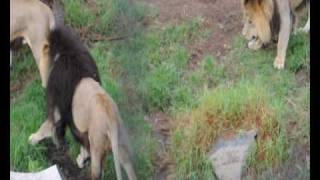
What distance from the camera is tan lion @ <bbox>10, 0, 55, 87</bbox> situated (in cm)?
665

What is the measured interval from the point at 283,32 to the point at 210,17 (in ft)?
3.17

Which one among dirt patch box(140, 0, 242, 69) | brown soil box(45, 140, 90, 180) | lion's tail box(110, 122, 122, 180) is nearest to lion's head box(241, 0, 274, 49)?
dirt patch box(140, 0, 242, 69)

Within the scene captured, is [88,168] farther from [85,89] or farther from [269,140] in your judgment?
[269,140]

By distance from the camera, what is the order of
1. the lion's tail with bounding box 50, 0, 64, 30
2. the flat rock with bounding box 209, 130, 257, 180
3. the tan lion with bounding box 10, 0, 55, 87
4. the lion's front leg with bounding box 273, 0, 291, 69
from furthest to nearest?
the lion's front leg with bounding box 273, 0, 291, 69, the lion's tail with bounding box 50, 0, 64, 30, the tan lion with bounding box 10, 0, 55, 87, the flat rock with bounding box 209, 130, 257, 180

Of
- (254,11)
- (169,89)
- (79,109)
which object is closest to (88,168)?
(79,109)

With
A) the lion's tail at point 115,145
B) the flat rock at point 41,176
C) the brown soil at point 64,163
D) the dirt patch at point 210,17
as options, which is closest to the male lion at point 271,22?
the dirt patch at point 210,17

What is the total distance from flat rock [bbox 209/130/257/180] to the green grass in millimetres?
63

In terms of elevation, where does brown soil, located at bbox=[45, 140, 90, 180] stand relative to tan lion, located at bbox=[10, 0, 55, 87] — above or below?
below

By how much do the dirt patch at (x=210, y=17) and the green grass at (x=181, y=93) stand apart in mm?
83

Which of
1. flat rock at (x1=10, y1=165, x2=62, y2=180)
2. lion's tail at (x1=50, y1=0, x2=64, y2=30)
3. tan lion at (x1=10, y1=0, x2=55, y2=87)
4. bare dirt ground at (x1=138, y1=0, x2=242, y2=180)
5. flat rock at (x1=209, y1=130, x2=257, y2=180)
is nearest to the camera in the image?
flat rock at (x1=10, y1=165, x2=62, y2=180)

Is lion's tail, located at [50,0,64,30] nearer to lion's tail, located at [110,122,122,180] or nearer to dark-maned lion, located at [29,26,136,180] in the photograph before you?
dark-maned lion, located at [29,26,136,180]

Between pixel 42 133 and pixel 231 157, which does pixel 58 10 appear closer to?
pixel 42 133

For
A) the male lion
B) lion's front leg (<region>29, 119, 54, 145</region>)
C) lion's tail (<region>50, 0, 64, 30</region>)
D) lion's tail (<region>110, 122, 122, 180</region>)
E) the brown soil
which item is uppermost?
lion's tail (<region>50, 0, 64, 30</region>)

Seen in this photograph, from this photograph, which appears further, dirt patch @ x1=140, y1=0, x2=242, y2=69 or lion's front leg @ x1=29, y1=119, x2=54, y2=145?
dirt patch @ x1=140, y1=0, x2=242, y2=69
